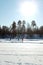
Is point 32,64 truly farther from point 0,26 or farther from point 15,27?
point 15,27

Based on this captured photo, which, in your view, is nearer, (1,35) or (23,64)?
(23,64)

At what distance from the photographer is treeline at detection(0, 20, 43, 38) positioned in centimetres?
7868

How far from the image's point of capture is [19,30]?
86.8 metres

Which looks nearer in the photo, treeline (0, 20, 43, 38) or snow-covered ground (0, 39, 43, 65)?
snow-covered ground (0, 39, 43, 65)

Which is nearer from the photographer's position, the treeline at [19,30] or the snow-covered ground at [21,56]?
the snow-covered ground at [21,56]

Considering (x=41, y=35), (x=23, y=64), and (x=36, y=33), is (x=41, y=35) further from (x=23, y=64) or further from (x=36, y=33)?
(x=23, y=64)

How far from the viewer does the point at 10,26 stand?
88.6 m

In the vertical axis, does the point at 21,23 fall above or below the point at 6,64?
above

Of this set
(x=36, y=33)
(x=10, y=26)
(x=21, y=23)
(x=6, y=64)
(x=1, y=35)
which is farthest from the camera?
(x=21, y=23)

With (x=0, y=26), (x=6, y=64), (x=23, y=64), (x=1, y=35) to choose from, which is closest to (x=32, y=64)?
(x=23, y=64)

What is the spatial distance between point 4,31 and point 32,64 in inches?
2897

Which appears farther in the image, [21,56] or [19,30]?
[19,30]

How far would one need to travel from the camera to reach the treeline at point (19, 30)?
78681mm

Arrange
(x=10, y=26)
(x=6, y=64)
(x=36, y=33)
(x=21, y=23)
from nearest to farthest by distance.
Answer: (x=6, y=64)
(x=36, y=33)
(x=10, y=26)
(x=21, y=23)
